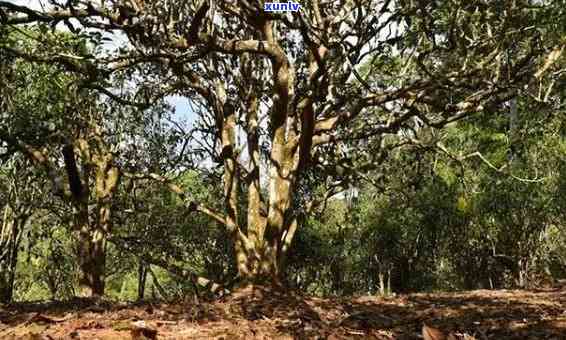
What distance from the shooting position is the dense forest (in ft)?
29.2

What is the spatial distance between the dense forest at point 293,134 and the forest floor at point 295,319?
1300 mm

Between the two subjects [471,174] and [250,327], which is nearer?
[250,327]

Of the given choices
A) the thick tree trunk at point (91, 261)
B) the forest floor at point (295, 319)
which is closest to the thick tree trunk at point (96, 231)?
the thick tree trunk at point (91, 261)

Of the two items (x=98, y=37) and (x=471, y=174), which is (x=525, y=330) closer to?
(x=98, y=37)

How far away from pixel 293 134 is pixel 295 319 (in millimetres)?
5660

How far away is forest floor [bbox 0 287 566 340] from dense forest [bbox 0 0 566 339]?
1.30 m

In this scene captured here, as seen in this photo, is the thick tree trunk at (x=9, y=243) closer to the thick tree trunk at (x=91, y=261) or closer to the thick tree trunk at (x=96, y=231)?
the thick tree trunk at (x=96, y=231)

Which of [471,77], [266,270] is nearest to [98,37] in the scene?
[266,270]

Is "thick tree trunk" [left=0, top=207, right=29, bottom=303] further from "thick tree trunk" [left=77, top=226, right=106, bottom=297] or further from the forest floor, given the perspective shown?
the forest floor

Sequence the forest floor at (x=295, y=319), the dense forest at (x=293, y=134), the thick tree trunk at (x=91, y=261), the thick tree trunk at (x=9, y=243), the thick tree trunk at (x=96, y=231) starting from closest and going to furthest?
the forest floor at (x=295, y=319)
the dense forest at (x=293, y=134)
the thick tree trunk at (x=96, y=231)
the thick tree trunk at (x=91, y=261)
the thick tree trunk at (x=9, y=243)

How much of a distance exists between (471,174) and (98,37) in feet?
58.2

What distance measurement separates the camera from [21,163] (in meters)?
20.0

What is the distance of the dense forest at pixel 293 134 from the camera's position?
29.2 ft

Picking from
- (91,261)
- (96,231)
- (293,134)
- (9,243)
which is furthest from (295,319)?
(9,243)
